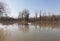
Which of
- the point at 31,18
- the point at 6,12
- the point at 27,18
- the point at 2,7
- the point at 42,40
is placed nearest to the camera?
the point at 42,40

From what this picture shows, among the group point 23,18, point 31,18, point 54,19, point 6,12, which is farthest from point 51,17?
point 6,12

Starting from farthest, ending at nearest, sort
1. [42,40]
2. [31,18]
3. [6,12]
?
[31,18], [6,12], [42,40]

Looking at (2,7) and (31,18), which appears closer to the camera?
(2,7)

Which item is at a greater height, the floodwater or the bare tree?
the bare tree

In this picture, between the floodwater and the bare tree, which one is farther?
the bare tree

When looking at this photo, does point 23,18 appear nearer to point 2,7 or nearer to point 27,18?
point 27,18

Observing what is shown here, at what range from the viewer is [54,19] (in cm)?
2772

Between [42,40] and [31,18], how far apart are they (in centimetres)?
2303

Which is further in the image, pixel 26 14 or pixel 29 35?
pixel 26 14

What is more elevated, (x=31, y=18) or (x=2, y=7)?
(x=2, y=7)

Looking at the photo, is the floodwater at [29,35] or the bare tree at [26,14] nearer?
the floodwater at [29,35]

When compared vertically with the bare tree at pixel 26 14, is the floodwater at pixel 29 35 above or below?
below

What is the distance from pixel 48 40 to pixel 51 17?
76.6 feet

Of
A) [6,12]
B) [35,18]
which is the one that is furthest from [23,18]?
[6,12]
